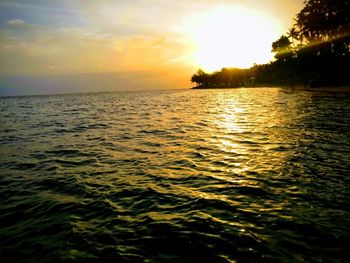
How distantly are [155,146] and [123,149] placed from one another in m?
1.80

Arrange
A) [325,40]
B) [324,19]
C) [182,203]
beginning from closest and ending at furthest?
[182,203], [324,19], [325,40]

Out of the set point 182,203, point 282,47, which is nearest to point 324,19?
point 282,47

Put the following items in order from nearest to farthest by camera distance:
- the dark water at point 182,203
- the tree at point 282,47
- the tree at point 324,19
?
the dark water at point 182,203
the tree at point 324,19
the tree at point 282,47

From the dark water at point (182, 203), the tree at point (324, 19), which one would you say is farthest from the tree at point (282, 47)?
the dark water at point (182, 203)

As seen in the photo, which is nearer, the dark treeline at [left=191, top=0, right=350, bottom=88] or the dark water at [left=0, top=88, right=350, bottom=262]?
the dark water at [left=0, top=88, right=350, bottom=262]

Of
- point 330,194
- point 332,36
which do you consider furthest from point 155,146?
point 332,36

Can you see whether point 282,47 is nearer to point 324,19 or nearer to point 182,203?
point 324,19

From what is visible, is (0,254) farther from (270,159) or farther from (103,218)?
(270,159)

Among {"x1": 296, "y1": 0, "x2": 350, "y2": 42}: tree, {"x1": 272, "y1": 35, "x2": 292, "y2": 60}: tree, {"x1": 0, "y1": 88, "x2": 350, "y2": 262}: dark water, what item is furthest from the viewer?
{"x1": 272, "y1": 35, "x2": 292, "y2": 60}: tree

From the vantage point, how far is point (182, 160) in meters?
11.8

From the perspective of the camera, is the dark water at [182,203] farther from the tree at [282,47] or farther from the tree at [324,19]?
the tree at [282,47]

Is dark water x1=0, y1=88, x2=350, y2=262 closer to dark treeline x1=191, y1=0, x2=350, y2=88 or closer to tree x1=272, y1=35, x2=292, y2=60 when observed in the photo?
dark treeline x1=191, y1=0, x2=350, y2=88

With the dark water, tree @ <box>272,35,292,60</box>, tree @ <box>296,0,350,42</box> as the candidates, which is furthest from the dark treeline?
the dark water

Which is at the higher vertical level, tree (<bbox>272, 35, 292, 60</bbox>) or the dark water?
tree (<bbox>272, 35, 292, 60</bbox>)
